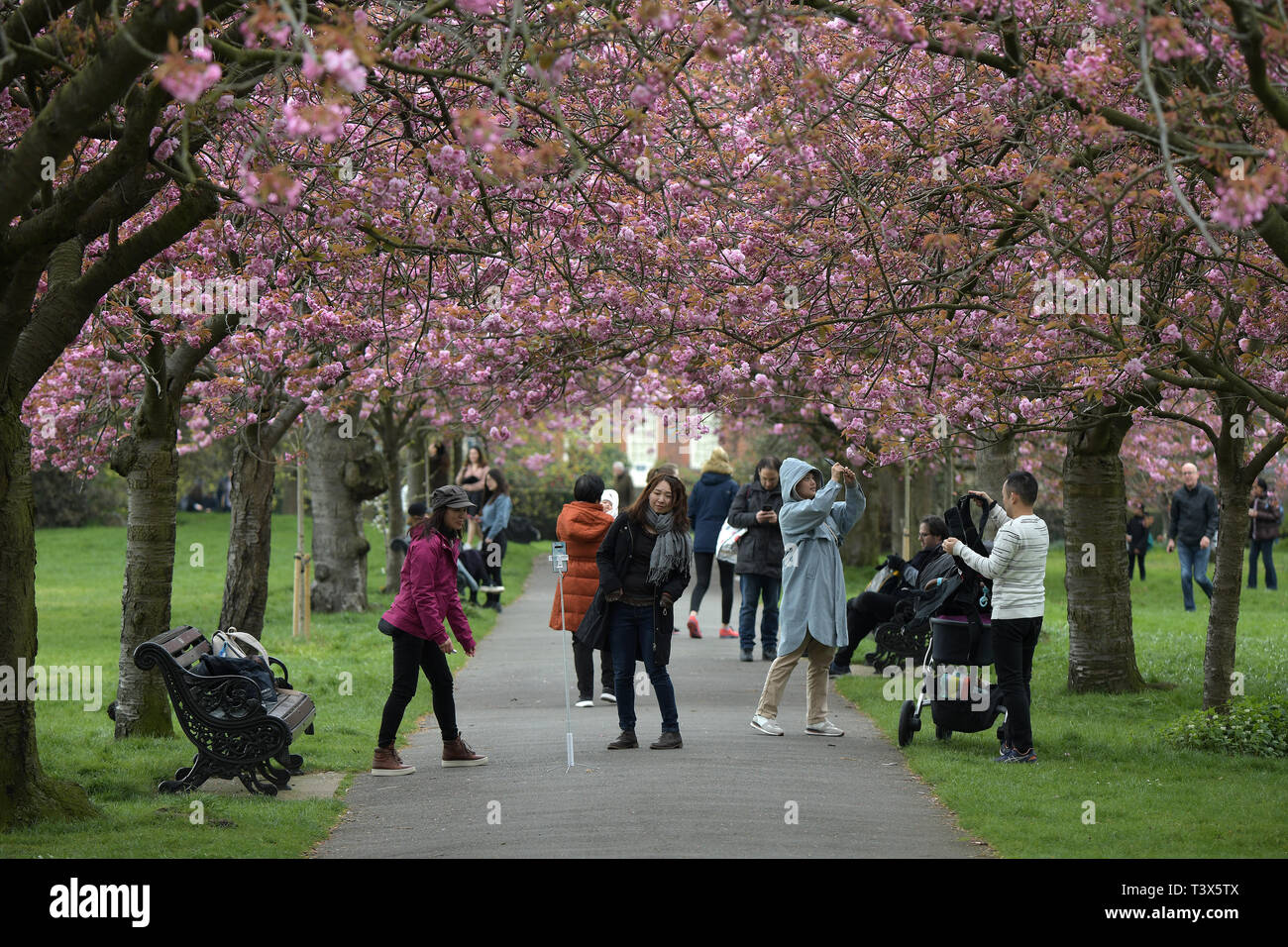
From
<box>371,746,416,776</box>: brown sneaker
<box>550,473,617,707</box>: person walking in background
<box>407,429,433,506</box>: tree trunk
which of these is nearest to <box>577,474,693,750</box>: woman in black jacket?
<box>550,473,617,707</box>: person walking in background

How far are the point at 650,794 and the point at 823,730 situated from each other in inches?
113

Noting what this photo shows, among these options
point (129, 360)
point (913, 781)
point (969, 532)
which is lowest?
point (913, 781)

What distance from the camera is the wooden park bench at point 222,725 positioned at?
29.0ft

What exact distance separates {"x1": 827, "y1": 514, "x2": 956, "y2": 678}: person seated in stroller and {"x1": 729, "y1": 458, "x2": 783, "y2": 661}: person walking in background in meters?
1.31

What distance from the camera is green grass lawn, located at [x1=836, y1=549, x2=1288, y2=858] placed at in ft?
24.8

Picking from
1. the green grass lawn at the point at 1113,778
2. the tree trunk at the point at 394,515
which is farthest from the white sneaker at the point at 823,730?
the tree trunk at the point at 394,515

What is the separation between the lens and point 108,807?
837 centimetres

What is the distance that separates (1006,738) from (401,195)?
17.1 feet

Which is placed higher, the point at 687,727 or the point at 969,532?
the point at 969,532

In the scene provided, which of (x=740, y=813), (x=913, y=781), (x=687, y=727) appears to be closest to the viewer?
(x=740, y=813)

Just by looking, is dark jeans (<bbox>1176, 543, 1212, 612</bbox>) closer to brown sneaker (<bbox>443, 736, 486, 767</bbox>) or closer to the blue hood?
the blue hood

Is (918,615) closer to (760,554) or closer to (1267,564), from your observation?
(760,554)
